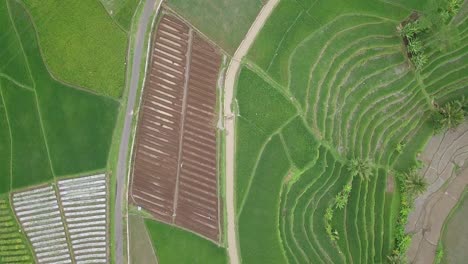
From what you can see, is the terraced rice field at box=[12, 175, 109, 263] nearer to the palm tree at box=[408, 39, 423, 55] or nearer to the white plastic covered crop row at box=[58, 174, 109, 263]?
the white plastic covered crop row at box=[58, 174, 109, 263]

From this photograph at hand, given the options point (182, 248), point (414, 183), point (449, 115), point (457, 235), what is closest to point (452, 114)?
point (449, 115)

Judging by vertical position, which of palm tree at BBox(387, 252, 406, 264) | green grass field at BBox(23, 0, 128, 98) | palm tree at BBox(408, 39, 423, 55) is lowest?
palm tree at BBox(387, 252, 406, 264)

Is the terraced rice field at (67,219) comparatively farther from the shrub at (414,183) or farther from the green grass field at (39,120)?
the shrub at (414,183)

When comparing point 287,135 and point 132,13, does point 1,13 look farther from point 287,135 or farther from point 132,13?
point 287,135

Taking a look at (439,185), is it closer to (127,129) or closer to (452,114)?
(452,114)

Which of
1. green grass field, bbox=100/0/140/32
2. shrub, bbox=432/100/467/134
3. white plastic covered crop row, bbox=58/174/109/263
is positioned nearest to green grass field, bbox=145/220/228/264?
white plastic covered crop row, bbox=58/174/109/263

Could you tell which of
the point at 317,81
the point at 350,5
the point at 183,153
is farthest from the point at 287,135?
the point at 350,5
